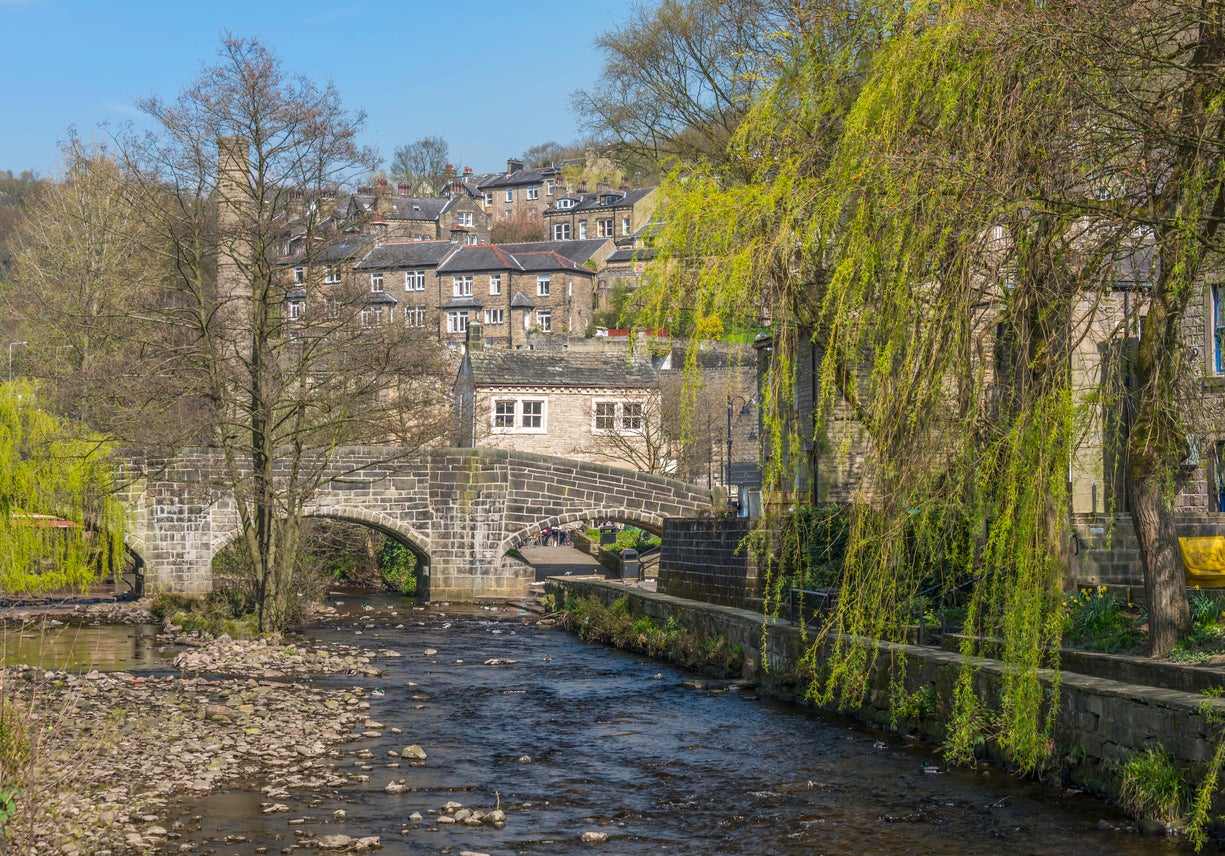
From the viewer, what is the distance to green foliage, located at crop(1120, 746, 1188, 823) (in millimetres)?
8992

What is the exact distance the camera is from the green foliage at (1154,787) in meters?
8.99

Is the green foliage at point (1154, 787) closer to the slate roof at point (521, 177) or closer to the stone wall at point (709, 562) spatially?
the stone wall at point (709, 562)

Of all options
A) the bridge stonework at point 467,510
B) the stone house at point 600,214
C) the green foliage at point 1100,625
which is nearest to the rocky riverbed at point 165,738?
the green foliage at point 1100,625

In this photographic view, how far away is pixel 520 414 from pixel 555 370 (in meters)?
1.95

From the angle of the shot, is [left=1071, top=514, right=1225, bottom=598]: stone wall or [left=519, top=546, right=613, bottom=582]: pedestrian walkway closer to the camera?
[left=1071, top=514, right=1225, bottom=598]: stone wall

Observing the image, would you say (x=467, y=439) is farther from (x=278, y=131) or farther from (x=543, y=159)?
(x=543, y=159)

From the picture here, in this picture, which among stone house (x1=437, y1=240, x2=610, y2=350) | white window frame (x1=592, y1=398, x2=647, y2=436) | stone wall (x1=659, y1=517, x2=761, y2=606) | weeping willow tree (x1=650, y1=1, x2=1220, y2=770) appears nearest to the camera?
weeping willow tree (x1=650, y1=1, x2=1220, y2=770)

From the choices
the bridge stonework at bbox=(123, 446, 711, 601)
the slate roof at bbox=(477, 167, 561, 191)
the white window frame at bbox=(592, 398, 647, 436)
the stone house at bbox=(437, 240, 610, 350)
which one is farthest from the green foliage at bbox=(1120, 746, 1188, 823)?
the slate roof at bbox=(477, 167, 561, 191)

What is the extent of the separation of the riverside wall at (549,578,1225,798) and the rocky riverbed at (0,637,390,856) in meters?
4.93

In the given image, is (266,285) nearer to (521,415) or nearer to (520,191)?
(521,415)

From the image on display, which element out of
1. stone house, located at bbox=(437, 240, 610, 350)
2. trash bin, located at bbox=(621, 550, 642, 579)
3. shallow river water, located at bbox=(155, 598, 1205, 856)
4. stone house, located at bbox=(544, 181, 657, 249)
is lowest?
shallow river water, located at bbox=(155, 598, 1205, 856)

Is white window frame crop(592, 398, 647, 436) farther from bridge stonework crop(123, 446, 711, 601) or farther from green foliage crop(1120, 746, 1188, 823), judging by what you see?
green foliage crop(1120, 746, 1188, 823)

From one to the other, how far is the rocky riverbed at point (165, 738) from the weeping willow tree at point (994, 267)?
460cm

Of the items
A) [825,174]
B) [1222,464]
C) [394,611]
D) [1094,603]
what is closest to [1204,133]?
[1222,464]
